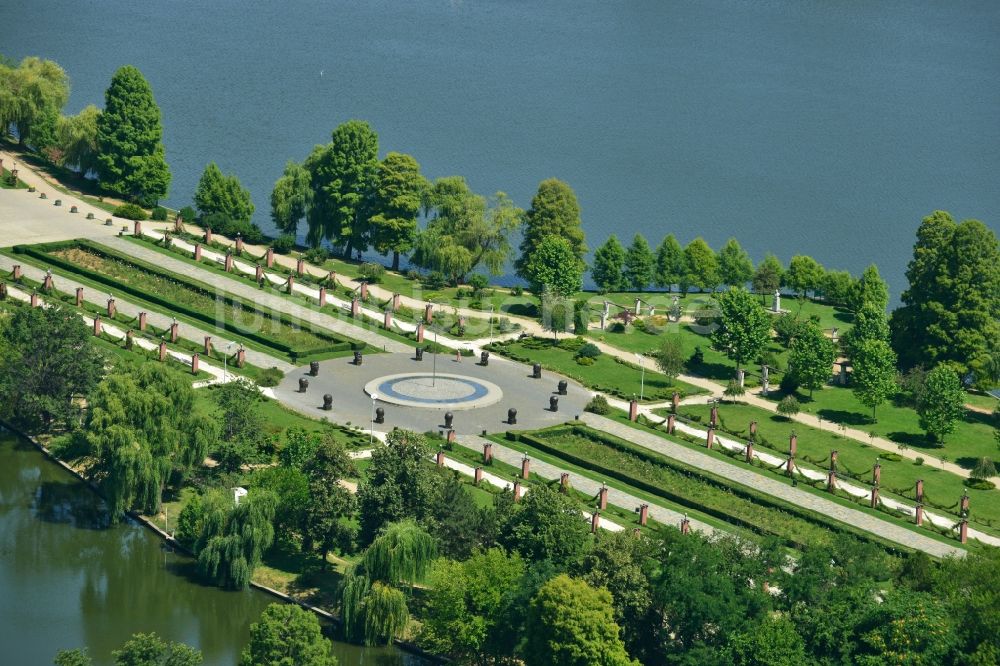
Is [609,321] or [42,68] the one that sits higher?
[42,68]

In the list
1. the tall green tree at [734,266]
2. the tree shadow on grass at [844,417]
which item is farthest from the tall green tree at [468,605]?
the tall green tree at [734,266]

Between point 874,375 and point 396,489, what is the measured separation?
3577cm

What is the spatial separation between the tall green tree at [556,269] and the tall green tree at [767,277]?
589 inches

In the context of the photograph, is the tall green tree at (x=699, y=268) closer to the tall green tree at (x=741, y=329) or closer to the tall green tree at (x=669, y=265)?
the tall green tree at (x=669, y=265)

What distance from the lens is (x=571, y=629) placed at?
6794cm

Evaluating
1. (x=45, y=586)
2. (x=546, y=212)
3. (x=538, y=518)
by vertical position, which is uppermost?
(x=546, y=212)

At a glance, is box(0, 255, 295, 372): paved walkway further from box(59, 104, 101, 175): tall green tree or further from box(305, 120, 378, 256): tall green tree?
box(305, 120, 378, 256): tall green tree

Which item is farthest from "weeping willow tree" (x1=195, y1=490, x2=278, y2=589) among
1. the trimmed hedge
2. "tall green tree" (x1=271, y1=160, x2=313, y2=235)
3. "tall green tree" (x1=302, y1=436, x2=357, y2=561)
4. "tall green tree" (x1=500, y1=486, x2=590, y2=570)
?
"tall green tree" (x1=271, y1=160, x2=313, y2=235)

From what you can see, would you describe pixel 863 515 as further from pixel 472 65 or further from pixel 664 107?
pixel 472 65

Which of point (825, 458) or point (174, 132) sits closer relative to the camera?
point (825, 458)

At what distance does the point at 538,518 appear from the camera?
75.1 metres

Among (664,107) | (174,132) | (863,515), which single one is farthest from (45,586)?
(664,107)

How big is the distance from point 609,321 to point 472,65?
82.5m

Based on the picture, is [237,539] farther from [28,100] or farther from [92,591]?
[28,100]
